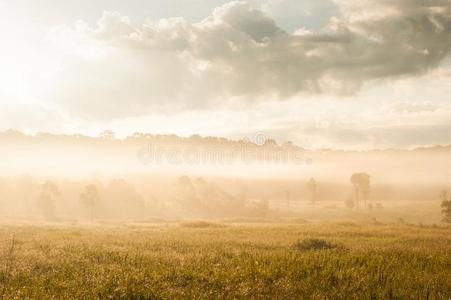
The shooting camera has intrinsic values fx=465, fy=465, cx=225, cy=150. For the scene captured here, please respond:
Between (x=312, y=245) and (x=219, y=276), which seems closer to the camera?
(x=219, y=276)

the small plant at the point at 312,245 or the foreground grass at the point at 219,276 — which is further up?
the foreground grass at the point at 219,276

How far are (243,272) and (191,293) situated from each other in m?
3.01

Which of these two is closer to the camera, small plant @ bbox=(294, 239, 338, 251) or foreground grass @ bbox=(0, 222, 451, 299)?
foreground grass @ bbox=(0, 222, 451, 299)

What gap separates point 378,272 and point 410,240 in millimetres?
19701

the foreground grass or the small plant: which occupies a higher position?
the foreground grass

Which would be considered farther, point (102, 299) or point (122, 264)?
point (122, 264)

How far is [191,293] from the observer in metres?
12.4

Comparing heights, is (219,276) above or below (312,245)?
above

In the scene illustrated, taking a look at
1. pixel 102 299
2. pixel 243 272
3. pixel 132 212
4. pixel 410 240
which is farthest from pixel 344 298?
pixel 132 212

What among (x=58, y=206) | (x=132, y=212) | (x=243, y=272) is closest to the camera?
(x=243, y=272)

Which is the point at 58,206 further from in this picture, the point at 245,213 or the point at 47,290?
the point at 47,290

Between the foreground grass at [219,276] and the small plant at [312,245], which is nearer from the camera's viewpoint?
the foreground grass at [219,276]

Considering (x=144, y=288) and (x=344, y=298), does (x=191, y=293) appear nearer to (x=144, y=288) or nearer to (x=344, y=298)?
(x=144, y=288)

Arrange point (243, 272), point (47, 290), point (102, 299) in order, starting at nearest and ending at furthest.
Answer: point (102, 299), point (47, 290), point (243, 272)
